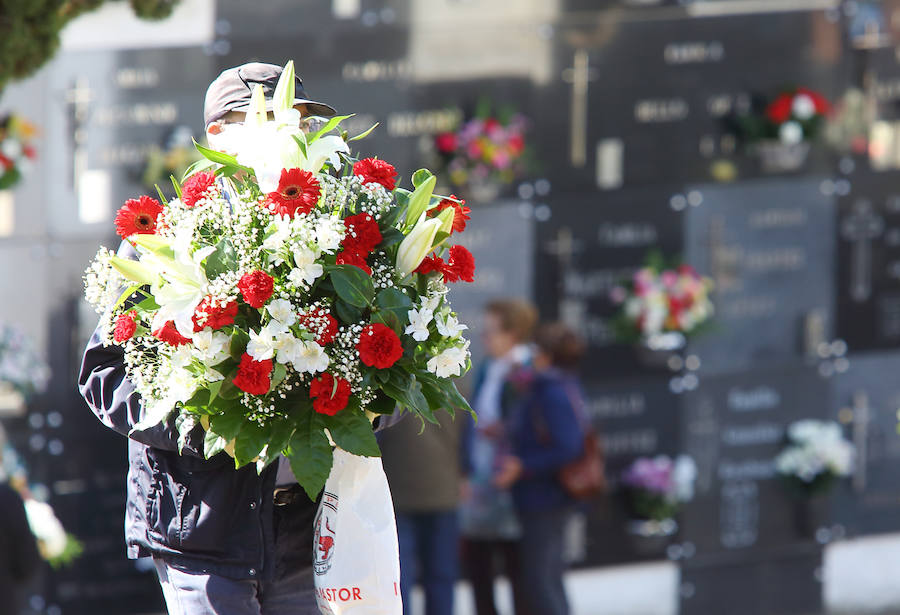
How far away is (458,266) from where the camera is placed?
2797 millimetres

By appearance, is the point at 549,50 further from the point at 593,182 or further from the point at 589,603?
the point at 589,603

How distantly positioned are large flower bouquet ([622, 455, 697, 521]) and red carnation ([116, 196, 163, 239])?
12.9 ft

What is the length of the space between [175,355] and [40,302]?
302 cm

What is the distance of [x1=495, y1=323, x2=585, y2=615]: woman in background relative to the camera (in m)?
5.31

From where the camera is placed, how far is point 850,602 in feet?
22.5

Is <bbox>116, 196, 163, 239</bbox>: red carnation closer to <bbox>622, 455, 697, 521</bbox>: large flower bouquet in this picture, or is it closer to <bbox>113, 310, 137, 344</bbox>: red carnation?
<bbox>113, 310, 137, 344</bbox>: red carnation

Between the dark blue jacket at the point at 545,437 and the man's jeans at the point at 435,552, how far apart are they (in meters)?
0.34

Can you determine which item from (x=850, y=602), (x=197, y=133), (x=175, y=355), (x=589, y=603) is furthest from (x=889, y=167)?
(x=175, y=355)

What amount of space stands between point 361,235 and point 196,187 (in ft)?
1.13

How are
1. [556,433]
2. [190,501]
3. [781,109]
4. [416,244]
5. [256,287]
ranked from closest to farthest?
[256,287] → [416,244] → [190,501] → [556,433] → [781,109]

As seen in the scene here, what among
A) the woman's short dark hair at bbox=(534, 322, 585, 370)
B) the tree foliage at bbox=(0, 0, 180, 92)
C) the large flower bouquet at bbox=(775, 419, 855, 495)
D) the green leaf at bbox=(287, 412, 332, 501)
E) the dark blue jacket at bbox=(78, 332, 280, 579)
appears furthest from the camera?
the large flower bouquet at bbox=(775, 419, 855, 495)

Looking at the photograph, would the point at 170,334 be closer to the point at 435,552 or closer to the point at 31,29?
the point at 31,29

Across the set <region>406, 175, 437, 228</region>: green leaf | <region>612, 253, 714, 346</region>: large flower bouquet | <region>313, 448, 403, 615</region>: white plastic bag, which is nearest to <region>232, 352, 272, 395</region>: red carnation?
<region>313, 448, 403, 615</region>: white plastic bag

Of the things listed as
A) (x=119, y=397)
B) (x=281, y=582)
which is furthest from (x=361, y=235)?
(x=281, y=582)
